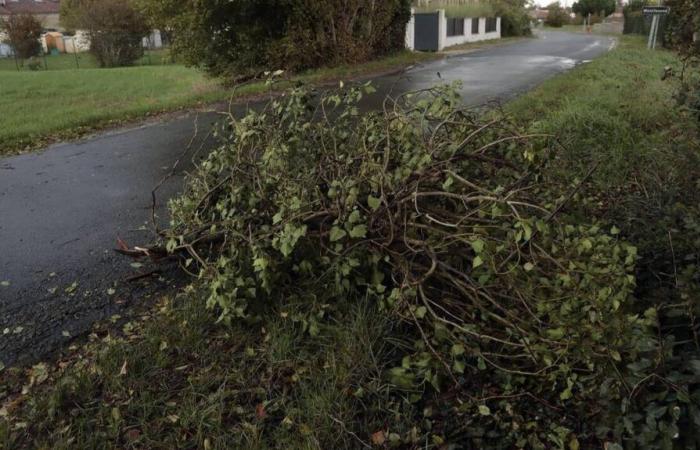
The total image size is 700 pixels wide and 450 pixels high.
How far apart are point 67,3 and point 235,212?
139 ft

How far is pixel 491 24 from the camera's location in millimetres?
37250

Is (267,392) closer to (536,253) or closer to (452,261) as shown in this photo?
(452,261)

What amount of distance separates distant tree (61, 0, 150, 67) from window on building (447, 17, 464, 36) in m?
15.6

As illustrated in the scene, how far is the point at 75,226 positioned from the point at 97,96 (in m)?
11.9

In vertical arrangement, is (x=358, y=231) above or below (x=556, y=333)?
above

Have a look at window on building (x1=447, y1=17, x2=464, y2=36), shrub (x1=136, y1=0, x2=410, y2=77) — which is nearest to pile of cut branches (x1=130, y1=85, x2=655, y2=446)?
shrub (x1=136, y1=0, x2=410, y2=77)

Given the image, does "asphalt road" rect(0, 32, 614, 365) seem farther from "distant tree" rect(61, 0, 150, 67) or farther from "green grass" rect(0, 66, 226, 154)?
"distant tree" rect(61, 0, 150, 67)

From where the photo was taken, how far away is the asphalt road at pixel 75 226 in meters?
3.56

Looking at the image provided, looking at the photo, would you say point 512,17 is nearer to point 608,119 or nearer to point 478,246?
point 608,119

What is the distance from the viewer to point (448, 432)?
8.48 feet

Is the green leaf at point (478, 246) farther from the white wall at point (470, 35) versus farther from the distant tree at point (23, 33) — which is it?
the distant tree at point (23, 33)

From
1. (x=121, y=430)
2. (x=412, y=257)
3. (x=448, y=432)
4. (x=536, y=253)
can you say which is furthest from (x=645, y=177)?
(x=121, y=430)

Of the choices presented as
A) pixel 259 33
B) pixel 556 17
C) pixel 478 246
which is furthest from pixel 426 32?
pixel 556 17

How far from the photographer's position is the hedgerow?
2.53 m
